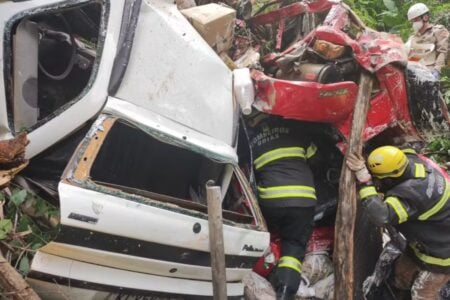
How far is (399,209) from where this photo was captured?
12.3 feet

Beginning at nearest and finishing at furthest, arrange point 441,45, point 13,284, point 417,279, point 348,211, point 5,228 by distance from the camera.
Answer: point 13,284
point 5,228
point 348,211
point 417,279
point 441,45

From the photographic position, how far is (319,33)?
13.2 ft

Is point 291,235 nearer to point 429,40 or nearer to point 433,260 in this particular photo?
point 433,260

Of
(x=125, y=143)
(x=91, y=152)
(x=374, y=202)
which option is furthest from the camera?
(x=374, y=202)

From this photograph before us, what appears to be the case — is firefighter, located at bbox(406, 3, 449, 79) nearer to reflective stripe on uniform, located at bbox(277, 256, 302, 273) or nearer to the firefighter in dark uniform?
the firefighter in dark uniform

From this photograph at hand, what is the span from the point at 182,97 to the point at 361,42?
64.1 inches

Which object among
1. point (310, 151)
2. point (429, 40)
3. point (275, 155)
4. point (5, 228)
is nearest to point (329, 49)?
point (310, 151)

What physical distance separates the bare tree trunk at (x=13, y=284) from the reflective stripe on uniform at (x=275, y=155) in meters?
2.01

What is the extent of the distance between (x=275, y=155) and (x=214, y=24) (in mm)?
1057

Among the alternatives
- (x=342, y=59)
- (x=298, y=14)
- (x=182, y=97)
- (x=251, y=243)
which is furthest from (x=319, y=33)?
(x=251, y=243)

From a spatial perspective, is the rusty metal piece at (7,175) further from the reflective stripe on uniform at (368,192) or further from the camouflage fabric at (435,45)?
the camouflage fabric at (435,45)

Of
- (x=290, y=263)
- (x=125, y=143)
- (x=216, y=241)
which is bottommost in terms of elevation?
(x=290, y=263)

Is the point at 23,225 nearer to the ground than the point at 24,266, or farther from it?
farther from it

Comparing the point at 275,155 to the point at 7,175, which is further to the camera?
the point at 275,155
